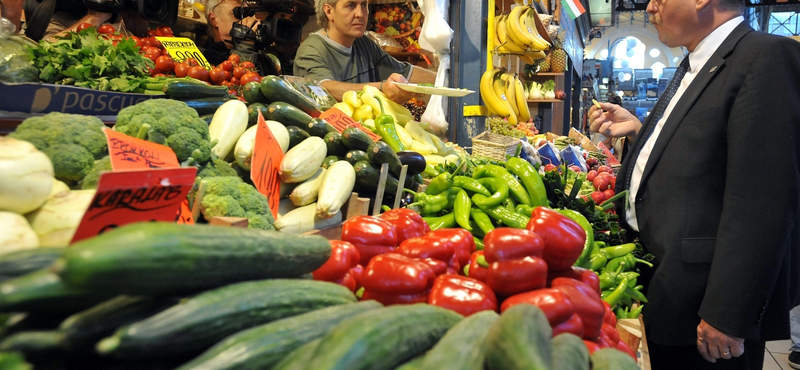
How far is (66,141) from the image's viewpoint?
1.24m

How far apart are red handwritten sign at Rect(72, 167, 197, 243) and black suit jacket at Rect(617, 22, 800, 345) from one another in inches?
78.4

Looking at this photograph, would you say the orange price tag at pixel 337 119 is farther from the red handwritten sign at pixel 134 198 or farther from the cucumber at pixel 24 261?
the cucumber at pixel 24 261

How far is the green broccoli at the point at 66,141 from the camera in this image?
1206mm

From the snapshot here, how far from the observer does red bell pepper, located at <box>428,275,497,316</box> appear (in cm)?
105

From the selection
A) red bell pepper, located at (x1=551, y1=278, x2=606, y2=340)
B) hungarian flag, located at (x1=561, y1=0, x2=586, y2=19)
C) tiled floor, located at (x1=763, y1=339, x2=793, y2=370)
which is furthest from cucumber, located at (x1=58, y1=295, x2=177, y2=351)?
hungarian flag, located at (x1=561, y1=0, x2=586, y2=19)

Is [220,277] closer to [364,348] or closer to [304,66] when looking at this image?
[364,348]

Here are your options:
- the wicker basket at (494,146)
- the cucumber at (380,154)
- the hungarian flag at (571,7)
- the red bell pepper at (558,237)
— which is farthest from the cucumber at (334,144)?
the hungarian flag at (571,7)

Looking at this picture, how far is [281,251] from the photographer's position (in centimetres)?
87

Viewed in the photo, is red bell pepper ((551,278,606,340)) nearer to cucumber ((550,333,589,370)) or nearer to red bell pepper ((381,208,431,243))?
cucumber ((550,333,589,370))

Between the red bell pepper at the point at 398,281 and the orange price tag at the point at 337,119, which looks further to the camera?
the orange price tag at the point at 337,119

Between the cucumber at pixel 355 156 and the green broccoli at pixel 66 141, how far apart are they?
1.00m

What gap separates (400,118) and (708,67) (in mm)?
1812

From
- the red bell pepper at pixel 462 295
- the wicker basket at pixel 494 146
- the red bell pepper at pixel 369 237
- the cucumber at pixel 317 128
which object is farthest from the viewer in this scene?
the wicker basket at pixel 494 146

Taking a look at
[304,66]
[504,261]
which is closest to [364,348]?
[504,261]
